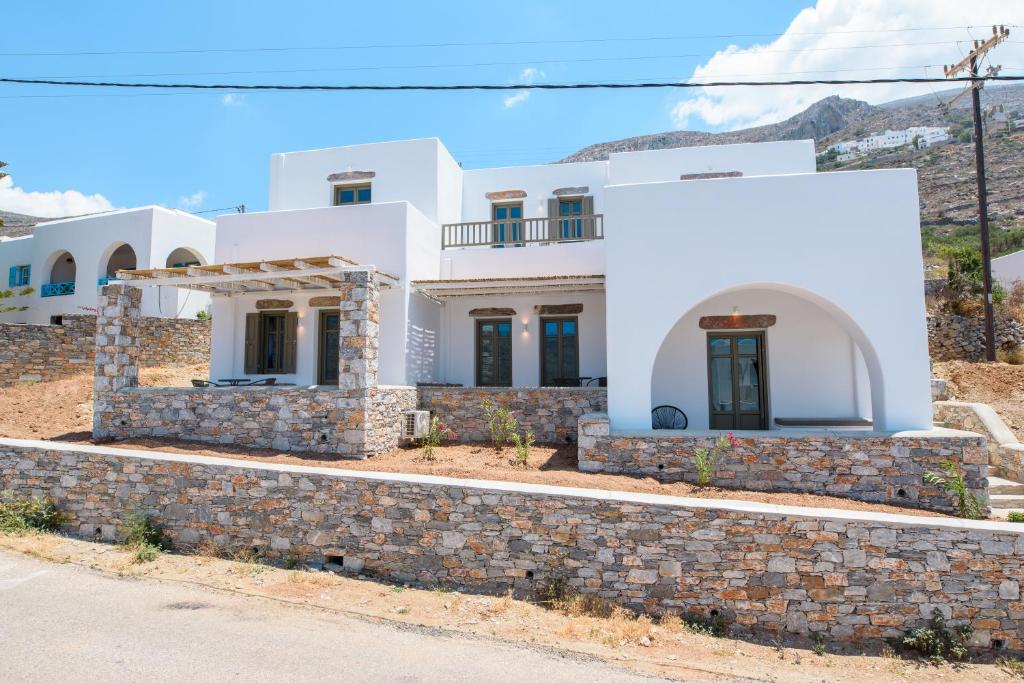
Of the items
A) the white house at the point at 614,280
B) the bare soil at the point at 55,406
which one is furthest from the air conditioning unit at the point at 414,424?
the bare soil at the point at 55,406

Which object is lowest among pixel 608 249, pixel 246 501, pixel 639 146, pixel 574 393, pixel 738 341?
pixel 246 501

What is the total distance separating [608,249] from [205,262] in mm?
16399

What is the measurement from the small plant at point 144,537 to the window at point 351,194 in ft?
31.4

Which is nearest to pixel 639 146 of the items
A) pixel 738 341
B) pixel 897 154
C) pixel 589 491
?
pixel 897 154

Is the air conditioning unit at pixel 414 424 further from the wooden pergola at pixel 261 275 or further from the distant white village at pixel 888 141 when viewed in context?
the distant white village at pixel 888 141

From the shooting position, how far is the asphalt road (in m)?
4.79

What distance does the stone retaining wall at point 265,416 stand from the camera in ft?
33.0

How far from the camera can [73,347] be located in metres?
16.1

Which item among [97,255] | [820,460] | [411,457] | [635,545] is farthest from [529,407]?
[97,255]

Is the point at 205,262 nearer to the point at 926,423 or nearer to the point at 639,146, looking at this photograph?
the point at 926,423

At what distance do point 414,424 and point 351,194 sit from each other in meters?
7.70

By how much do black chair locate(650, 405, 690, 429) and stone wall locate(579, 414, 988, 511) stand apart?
2.20 m

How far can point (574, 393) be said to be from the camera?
11.0 metres

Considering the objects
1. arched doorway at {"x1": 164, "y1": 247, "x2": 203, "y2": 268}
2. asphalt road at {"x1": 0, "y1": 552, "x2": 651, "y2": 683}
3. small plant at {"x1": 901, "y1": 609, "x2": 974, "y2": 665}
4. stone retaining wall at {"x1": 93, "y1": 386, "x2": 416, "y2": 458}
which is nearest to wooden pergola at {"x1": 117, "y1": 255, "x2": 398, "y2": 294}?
stone retaining wall at {"x1": 93, "y1": 386, "x2": 416, "y2": 458}
